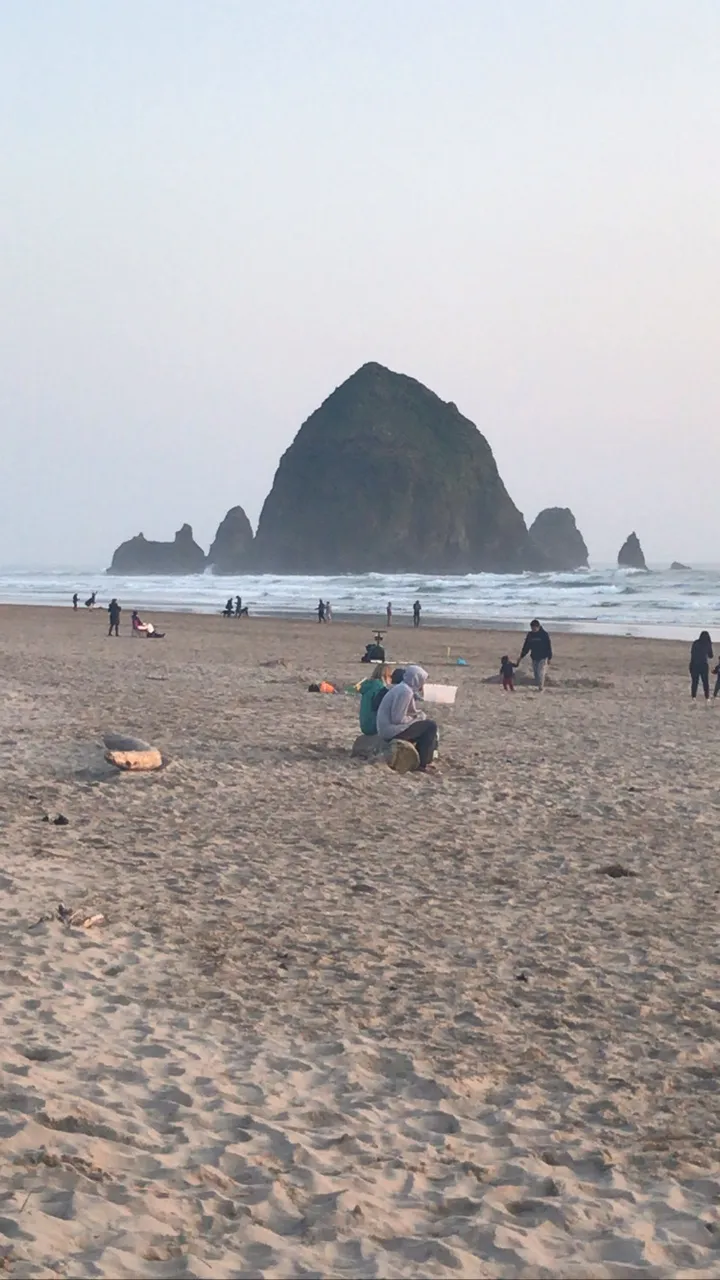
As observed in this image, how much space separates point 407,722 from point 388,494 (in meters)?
128

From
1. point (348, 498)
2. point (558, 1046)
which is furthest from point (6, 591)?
point (558, 1046)

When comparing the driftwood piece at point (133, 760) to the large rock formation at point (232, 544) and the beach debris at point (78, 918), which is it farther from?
the large rock formation at point (232, 544)

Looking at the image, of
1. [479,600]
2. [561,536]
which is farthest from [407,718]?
[561,536]

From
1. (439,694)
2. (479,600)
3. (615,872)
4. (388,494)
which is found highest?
(388,494)

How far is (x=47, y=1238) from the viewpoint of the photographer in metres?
3.34

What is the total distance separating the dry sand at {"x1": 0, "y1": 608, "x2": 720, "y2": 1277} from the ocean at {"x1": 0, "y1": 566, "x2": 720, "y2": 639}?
33.7 metres

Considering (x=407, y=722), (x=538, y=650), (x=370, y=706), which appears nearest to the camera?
(x=407, y=722)

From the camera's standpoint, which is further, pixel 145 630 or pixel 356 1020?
pixel 145 630

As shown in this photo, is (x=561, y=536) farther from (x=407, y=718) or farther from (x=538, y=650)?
(x=407, y=718)

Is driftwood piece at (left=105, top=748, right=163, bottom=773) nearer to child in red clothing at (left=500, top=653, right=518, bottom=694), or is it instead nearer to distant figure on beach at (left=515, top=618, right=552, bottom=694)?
child in red clothing at (left=500, top=653, right=518, bottom=694)

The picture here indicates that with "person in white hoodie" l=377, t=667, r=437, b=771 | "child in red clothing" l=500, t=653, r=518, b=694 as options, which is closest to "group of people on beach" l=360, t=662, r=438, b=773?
"person in white hoodie" l=377, t=667, r=437, b=771

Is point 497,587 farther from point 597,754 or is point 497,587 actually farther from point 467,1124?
point 467,1124

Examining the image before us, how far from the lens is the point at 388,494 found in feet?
455

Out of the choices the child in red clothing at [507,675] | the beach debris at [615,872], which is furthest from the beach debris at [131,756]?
the child in red clothing at [507,675]
